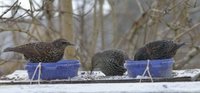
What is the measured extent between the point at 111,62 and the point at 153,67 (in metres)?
0.63

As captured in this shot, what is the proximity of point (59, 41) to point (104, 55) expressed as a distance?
1.49 feet

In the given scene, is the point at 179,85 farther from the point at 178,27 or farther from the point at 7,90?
the point at 178,27

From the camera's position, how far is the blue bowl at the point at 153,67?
313 centimetres

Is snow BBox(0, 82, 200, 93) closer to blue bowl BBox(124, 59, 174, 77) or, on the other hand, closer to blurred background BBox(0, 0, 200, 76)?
blue bowl BBox(124, 59, 174, 77)

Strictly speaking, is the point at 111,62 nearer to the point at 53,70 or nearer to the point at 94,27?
the point at 53,70

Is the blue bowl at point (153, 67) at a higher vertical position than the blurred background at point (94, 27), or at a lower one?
lower

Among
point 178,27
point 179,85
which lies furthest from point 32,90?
point 178,27

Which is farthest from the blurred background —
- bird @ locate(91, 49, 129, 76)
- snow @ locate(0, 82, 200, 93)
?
snow @ locate(0, 82, 200, 93)

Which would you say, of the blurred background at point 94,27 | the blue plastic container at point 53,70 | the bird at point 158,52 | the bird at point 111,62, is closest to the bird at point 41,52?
the blue plastic container at point 53,70

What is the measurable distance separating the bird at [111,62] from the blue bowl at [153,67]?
440mm

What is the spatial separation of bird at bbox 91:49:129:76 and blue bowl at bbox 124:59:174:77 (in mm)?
440

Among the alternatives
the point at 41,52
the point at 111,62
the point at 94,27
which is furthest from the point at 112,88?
the point at 94,27

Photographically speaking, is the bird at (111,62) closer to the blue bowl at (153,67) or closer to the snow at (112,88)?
the blue bowl at (153,67)

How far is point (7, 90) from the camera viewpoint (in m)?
2.58
